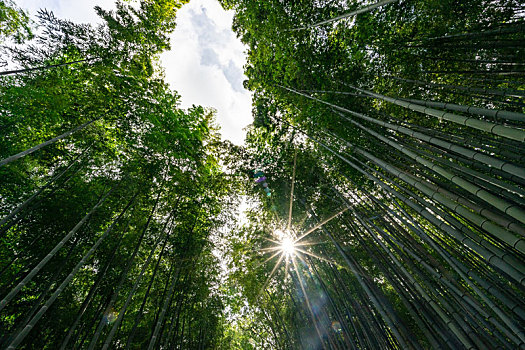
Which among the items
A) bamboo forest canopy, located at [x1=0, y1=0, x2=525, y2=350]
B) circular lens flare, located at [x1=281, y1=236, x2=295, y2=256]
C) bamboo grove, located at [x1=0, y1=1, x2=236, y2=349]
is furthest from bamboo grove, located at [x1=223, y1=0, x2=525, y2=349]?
bamboo grove, located at [x1=0, y1=1, x2=236, y2=349]

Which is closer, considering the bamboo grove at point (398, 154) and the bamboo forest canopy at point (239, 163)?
the bamboo grove at point (398, 154)

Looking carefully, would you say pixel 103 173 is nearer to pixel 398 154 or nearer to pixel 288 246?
pixel 288 246

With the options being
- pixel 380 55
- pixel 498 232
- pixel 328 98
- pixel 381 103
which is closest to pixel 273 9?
pixel 328 98

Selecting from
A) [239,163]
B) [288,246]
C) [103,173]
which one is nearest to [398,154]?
[239,163]

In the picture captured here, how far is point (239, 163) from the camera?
4.86m

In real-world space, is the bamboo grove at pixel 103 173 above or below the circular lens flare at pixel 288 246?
above

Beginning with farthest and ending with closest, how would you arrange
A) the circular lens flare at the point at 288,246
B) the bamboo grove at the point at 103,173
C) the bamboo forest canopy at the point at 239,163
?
the circular lens flare at the point at 288,246, the bamboo grove at the point at 103,173, the bamboo forest canopy at the point at 239,163

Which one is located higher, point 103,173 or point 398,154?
point 103,173

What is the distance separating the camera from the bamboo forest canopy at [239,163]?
109 inches

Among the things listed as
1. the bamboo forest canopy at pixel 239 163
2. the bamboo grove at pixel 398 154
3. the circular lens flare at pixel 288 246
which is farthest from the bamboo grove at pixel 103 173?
the circular lens flare at pixel 288 246

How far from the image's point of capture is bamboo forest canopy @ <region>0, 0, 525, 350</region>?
278 centimetres

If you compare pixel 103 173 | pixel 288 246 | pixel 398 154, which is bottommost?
pixel 398 154

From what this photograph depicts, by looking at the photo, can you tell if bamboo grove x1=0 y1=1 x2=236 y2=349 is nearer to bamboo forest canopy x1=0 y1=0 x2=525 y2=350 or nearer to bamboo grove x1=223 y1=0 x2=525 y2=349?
bamboo forest canopy x1=0 y1=0 x2=525 y2=350

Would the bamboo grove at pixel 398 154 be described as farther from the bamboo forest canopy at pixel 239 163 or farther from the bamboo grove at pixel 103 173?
the bamboo grove at pixel 103 173
